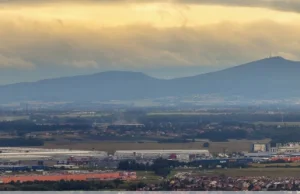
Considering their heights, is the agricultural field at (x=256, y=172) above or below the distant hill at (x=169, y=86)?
below

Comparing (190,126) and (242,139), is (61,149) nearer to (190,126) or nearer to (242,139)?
(242,139)

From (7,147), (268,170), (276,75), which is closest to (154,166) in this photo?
(268,170)

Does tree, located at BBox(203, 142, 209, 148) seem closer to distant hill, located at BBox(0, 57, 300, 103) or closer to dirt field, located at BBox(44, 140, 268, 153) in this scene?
dirt field, located at BBox(44, 140, 268, 153)

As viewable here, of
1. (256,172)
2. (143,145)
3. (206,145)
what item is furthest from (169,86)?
(256,172)

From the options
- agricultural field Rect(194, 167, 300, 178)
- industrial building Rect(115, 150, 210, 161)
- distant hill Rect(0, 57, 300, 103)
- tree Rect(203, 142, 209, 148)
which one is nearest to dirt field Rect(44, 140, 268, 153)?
tree Rect(203, 142, 209, 148)

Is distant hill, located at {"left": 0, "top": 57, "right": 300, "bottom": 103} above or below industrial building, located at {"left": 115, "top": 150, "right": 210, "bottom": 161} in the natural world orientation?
above

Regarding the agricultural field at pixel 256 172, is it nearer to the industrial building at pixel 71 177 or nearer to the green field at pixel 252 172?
the green field at pixel 252 172

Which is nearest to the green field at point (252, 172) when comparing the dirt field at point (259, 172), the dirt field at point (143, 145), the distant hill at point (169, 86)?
the dirt field at point (259, 172)
